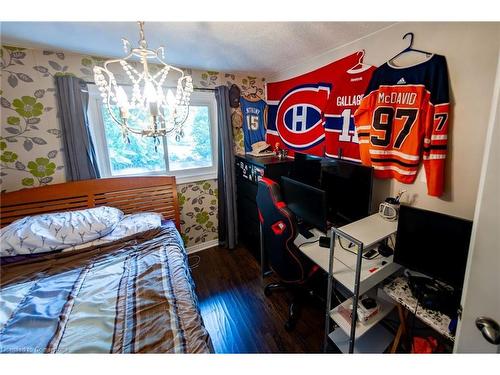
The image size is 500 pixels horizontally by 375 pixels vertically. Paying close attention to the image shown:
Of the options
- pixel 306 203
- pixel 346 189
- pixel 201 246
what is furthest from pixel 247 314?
pixel 346 189

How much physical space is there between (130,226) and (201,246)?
1.17m

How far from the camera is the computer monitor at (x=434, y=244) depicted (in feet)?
3.07

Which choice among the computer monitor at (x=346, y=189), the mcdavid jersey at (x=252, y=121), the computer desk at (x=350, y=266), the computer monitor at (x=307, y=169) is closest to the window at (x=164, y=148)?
the mcdavid jersey at (x=252, y=121)

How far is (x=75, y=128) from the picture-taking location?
1814 millimetres

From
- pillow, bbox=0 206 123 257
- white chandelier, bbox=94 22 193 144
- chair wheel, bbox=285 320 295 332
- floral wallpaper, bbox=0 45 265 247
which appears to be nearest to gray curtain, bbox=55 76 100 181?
floral wallpaper, bbox=0 45 265 247

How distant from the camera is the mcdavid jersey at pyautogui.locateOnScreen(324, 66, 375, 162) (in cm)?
156

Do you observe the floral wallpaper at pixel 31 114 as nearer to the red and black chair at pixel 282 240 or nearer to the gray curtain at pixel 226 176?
the gray curtain at pixel 226 176

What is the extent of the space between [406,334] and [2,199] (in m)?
3.23

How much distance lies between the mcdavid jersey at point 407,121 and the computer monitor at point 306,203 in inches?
18.4

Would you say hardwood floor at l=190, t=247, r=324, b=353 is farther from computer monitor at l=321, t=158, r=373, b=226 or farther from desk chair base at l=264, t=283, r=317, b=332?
computer monitor at l=321, t=158, r=373, b=226

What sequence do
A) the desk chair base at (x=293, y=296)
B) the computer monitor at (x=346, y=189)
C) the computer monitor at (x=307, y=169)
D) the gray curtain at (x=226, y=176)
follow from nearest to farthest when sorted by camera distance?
the computer monitor at (x=346, y=189)
the desk chair base at (x=293, y=296)
the computer monitor at (x=307, y=169)
the gray curtain at (x=226, y=176)

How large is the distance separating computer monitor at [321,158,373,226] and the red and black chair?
386 mm
